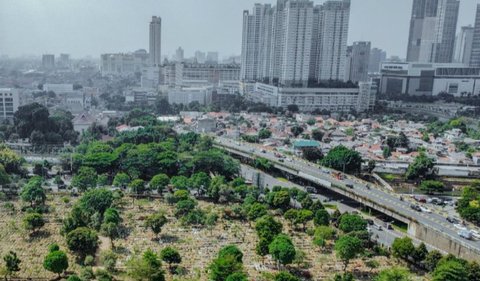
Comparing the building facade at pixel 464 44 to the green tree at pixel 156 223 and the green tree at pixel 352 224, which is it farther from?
the green tree at pixel 156 223

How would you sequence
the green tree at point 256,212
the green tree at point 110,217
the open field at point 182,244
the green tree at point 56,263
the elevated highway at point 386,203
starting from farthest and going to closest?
the green tree at point 256,212 → the green tree at point 110,217 → the elevated highway at point 386,203 → the open field at point 182,244 → the green tree at point 56,263

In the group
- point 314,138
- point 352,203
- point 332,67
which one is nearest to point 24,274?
point 352,203

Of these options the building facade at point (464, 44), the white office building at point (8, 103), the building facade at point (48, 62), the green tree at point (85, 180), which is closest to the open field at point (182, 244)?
the green tree at point (85, 180)

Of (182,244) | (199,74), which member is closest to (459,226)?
(182,244)

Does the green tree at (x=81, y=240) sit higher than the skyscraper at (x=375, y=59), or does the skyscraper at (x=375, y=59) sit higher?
the skyscraper at (x=375, y=59)

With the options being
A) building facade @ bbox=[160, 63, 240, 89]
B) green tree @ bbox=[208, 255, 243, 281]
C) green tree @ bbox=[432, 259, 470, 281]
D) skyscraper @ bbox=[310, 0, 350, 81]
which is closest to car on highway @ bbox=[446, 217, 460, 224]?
green tree @ bbox=[432, 259, 470, 281]

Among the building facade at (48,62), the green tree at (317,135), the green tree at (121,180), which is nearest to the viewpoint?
the green tree at (121,180)

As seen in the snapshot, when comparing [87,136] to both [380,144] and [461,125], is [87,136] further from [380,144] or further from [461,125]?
[461,125]
